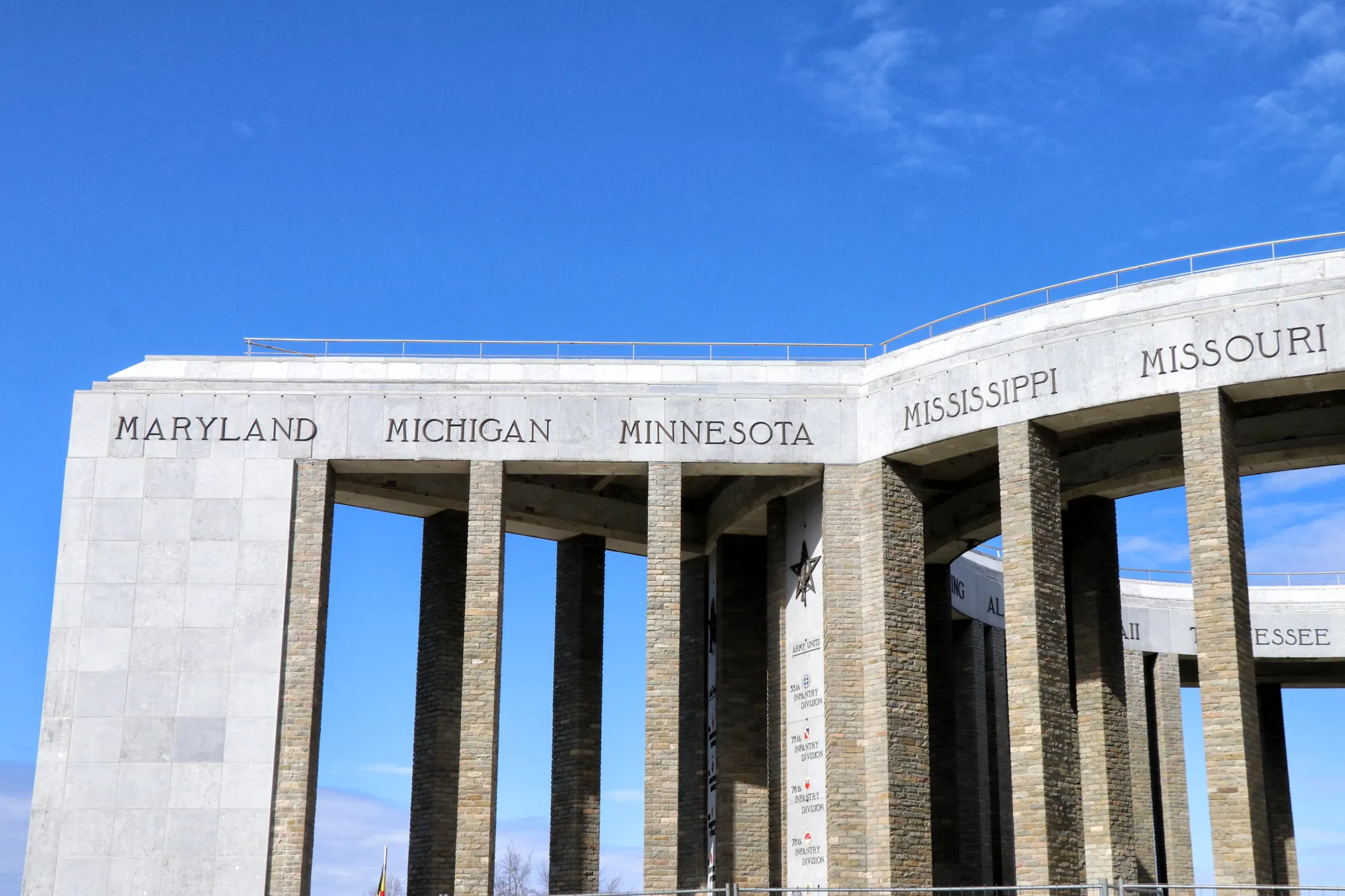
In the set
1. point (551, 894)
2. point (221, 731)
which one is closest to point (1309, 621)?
point (551, 894)

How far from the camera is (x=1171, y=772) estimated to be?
4472 cm

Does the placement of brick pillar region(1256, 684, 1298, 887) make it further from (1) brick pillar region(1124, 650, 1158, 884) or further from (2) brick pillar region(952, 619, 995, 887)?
(2) brick pillar region(952, 619, 995, 887)

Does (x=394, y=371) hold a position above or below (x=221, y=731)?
above

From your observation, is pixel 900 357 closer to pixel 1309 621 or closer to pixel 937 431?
pixel 937 431

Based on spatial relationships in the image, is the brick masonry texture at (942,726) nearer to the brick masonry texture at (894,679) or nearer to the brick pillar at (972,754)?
the brick pillar at (972,754)

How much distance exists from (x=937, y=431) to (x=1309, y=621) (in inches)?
816

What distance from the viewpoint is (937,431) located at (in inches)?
1182

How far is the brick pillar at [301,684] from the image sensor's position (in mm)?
29000

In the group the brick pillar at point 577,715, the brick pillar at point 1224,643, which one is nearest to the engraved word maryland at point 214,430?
the brick pillar at point 577,715

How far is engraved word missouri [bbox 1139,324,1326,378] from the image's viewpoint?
1032 inches

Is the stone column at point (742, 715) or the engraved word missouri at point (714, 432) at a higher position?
the engraved word missouri at point (714, 432)

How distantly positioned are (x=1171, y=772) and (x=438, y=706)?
2185 centimetres

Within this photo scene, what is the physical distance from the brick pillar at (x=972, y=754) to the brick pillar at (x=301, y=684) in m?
14.9

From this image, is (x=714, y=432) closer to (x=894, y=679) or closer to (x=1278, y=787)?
(x=894, y=679)
